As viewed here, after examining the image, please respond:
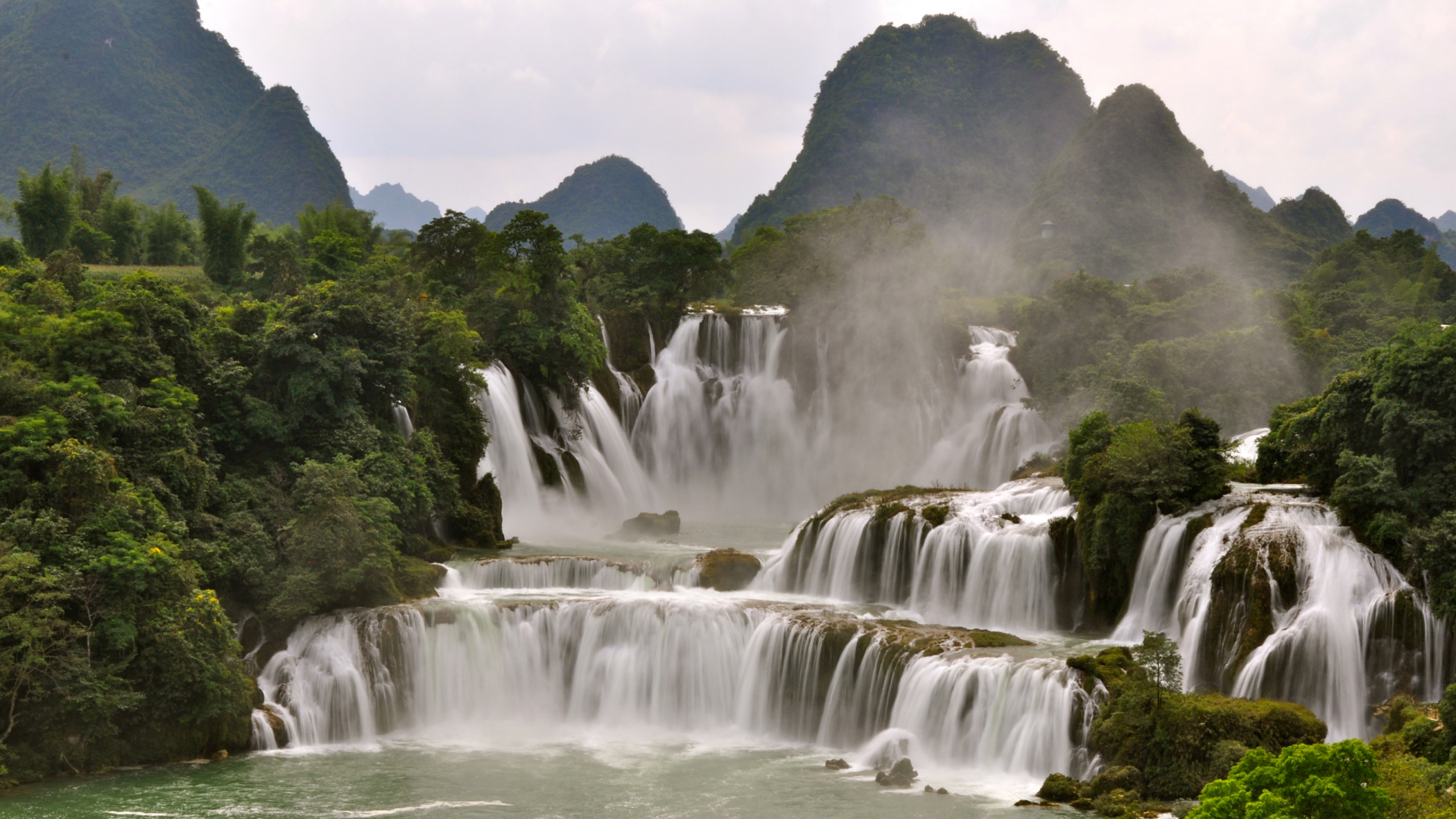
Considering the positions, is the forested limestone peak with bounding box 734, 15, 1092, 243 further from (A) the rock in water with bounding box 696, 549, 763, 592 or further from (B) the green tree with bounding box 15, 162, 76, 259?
(A) the rock in water with bounding box 696, 549, 763, 592

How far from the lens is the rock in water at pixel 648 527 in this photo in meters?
33.8

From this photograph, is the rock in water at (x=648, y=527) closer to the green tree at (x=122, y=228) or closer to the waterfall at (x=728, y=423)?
the waterfall at (x=728, y=423)

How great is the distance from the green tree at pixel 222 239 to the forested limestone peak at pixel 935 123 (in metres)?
63.7

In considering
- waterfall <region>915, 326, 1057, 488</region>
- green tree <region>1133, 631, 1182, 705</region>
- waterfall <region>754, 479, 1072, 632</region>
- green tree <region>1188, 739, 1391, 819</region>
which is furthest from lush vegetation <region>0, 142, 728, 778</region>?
green tree <region>1188, 739, 1391, 819</region>

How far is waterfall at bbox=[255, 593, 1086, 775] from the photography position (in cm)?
2034

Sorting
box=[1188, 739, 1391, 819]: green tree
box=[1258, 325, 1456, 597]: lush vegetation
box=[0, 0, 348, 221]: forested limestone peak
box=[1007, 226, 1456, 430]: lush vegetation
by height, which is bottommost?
box=[1188, 739, 1391, 819]: green tree

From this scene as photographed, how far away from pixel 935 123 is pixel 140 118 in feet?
228

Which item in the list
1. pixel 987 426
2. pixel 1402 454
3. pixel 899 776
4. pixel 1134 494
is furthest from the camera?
pixel 987 426

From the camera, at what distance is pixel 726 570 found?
87.1 ft

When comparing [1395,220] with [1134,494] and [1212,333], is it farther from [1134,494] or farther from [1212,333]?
[1134,494]

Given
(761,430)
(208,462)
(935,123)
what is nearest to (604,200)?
(935,123)

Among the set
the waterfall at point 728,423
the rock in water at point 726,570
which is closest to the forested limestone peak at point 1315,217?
the waterfall at point 728,423

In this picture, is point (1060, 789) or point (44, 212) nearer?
point (1060, 789)

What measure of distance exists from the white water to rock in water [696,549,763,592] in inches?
470
